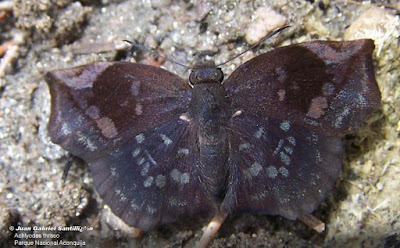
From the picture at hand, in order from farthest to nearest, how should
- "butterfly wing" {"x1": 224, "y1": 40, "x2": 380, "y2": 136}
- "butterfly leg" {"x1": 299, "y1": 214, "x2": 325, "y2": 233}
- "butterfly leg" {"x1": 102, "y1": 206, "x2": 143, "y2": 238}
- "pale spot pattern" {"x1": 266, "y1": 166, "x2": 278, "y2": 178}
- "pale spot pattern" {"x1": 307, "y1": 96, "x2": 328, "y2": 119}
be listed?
"butterfly leg" {"x1": 102, "y1": 206, "x2": 143, "y2": 238}
"butterfly leg" {"x1": 299, "y1": 214, "x2": 325, "y2": 233}
"pale spot pattern" {"x1": 266, "y1": 166, "x2": 278, "y2": 178}
"pale spot pattern" {"x1": 307, "y1": 96, "x2": 328, "y2": 119}
"butterfly wing" {"x1": 224, "y1": 40, "x2": 380, "y2": 136}

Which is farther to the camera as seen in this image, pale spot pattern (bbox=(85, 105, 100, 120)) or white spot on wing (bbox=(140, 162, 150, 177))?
white spot on wing (bbox=(140, 162, 150, 177))

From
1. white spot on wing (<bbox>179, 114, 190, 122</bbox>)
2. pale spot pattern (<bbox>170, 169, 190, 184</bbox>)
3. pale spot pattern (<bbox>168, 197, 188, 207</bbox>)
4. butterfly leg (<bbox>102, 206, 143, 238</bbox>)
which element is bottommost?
butterfly leg (<bbox>102, 206, 143, 238</bbox>)

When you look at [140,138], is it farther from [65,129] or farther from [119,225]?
[119,225]

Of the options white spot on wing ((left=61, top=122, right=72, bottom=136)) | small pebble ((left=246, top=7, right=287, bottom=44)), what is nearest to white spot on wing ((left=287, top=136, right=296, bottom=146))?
small pebble ((left=246, top=7, right=287, bottom=44))

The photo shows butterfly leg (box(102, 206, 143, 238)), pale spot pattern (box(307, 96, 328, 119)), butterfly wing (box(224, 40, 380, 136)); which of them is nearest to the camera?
butterfly wing (box(224, 40, 380, 136))

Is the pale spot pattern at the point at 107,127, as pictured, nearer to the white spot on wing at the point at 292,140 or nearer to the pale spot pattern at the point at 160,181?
the pale spot pattern at the point at 160,181

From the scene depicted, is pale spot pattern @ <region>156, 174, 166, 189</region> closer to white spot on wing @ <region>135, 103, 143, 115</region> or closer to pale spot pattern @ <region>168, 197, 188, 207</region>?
pale spot pattern @ <region>168, 197, 188, 207</region>

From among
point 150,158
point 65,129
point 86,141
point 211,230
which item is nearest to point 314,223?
point 211,230
